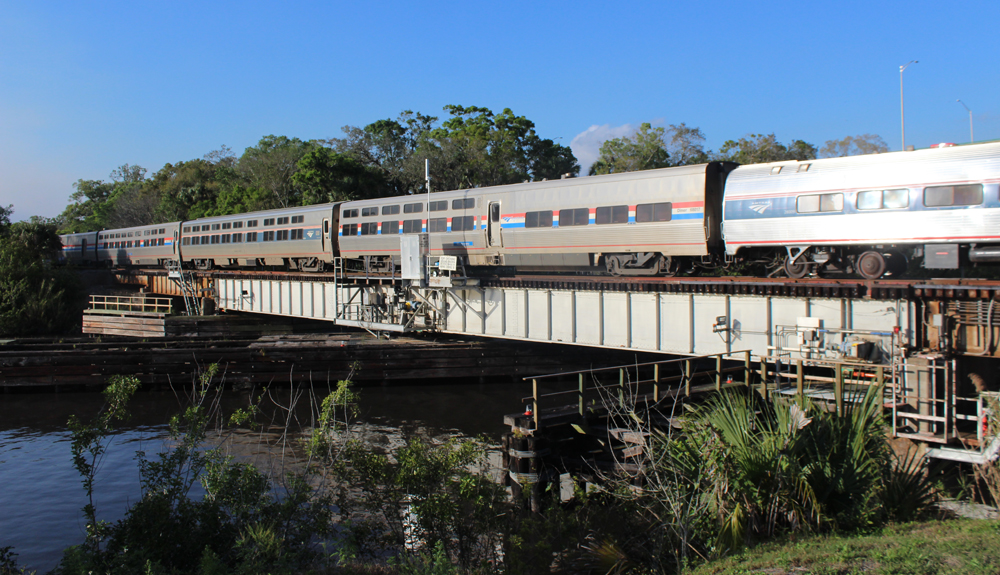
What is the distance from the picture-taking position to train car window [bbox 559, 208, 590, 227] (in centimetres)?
2088

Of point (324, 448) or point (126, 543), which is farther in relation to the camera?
point (324, 448)

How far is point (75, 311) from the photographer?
1608 inches

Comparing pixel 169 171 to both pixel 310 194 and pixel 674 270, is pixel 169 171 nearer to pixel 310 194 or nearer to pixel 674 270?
pixel 310 194

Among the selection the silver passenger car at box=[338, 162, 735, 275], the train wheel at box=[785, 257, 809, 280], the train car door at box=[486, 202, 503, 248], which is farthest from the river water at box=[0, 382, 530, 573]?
the train wheel at box=[785, 257, 809, 280]

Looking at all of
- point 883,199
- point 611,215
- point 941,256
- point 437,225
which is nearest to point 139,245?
point 437,225

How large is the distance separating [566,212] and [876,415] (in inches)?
560

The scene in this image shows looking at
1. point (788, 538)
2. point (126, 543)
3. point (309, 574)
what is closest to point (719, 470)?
point (788, 538)

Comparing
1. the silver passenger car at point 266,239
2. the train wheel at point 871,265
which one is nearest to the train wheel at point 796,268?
the train wheel at point 871,265

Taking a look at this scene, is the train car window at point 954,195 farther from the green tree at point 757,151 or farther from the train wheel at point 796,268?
the green tree at point 757,151

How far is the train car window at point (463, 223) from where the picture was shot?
2488 cm

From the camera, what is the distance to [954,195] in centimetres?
1396

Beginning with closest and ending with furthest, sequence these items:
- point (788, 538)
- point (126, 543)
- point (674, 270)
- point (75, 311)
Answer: point (788, 538) → point (126, 543) → point (674, 270) → point (75, 311)

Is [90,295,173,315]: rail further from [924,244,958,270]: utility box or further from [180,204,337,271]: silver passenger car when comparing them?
[924,244,958,270]: utility box

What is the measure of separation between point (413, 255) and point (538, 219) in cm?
568
